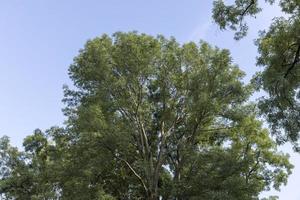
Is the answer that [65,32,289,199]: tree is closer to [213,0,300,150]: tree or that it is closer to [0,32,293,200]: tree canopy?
[0,32,293,200]: tree canopy

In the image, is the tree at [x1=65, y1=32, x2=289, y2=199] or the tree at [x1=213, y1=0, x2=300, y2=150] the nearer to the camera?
the tree at [x1=213, y1=0, x2=300, y2=150]

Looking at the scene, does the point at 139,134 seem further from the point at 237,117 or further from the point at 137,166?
the point at 237,117

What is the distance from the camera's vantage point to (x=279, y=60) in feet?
51.4

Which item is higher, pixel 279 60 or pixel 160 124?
pixel 160 124

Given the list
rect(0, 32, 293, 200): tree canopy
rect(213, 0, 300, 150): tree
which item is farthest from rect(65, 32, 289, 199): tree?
rect(213, 0, 300, 150): tree

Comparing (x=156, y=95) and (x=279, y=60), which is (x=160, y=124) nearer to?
(x=156, y=95)

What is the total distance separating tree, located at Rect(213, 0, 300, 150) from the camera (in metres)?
14.9

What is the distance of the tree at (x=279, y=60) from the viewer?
14.9m

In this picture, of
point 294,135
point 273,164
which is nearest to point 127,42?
point 273,164

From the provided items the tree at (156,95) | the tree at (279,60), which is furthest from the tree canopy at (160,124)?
the tree at (279,60)

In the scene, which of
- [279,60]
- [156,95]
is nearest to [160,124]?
[156,95]

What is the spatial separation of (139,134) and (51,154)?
7.82m

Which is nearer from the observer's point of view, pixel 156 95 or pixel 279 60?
pixel 279 60

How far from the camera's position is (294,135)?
15.4 m
